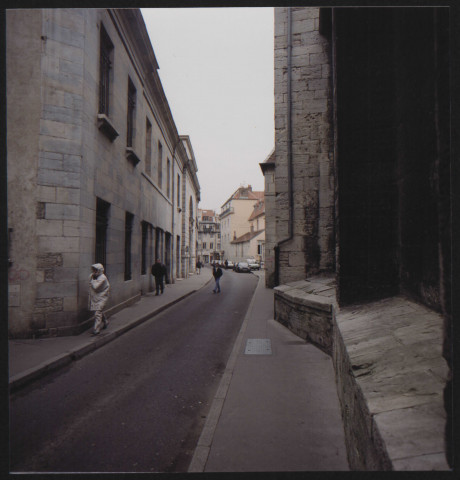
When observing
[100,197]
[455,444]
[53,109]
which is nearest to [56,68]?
[53,109]

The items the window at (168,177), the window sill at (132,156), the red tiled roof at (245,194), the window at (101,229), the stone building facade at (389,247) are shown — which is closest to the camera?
the stone building facade at (389,247)

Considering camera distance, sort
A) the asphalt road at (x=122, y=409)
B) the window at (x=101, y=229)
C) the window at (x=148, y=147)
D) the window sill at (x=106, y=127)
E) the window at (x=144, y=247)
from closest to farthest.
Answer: the asphalt road at (x=122, y=409), the window sill at (x=106, y=127), the window at (x=101, y=229), the window at (x=144, y=247), the window at (x=148, y=147)

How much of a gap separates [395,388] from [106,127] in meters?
8.61

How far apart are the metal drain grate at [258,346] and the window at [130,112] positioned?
806cm

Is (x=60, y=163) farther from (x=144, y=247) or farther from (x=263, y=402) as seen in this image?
(x=144, y=247)

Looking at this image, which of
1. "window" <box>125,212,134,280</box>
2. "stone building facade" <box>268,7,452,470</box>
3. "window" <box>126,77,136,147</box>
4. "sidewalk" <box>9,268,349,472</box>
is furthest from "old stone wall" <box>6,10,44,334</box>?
"stone building facade" <box>268,7,452,470</box>

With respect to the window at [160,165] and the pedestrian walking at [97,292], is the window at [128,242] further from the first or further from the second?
the window at [160,165]

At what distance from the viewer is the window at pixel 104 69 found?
28.8 ft

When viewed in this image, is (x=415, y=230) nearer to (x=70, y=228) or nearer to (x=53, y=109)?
(x=70, y=228)

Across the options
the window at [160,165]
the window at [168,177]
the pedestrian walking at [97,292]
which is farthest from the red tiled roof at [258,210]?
the pedestrian walking at [97,292]

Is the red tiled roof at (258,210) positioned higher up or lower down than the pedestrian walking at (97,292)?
higher up

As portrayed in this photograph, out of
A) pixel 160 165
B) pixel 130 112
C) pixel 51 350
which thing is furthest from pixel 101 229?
pixel 160 165

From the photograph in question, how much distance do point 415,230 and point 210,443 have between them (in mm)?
3112

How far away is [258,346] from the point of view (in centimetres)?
629
